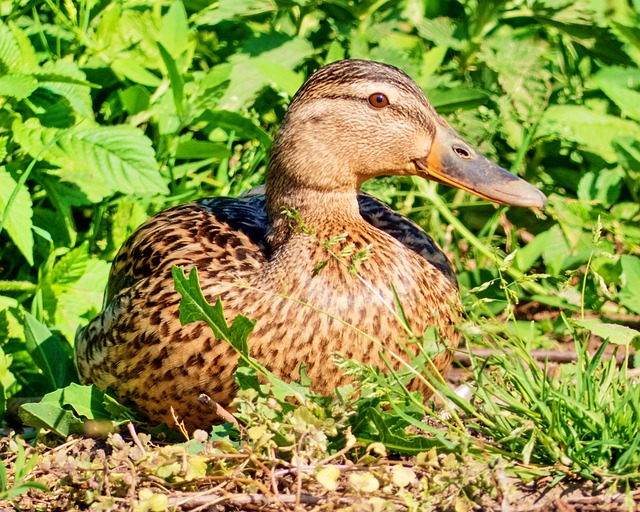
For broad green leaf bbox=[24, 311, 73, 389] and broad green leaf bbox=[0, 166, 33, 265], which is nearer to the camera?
broad green leaf bbox=[0, 166, 33, 265]

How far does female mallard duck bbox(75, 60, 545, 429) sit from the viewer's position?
3.45 metres

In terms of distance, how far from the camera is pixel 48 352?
419 centimetres

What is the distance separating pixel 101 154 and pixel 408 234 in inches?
48.5

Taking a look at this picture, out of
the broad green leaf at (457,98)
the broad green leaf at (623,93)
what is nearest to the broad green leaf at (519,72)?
the broad green leaf at (623,93)

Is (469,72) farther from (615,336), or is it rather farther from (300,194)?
(615,336)

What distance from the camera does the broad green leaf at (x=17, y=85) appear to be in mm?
4074

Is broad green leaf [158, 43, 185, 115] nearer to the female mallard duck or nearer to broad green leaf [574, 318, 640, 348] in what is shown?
the female mallard duck

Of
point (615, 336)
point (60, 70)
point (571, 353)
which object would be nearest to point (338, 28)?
point (60, 70)

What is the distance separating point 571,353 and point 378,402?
1.67 metres

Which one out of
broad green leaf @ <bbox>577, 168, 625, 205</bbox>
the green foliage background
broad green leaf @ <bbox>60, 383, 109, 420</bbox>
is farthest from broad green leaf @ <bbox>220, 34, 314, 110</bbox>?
broad green leaf @ <bbox>60, 383, 109, 420</bbox>

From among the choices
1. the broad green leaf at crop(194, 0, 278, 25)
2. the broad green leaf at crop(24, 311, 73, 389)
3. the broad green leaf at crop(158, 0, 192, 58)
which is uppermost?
the broad green leaf at crop(194, 0, 278, 25)

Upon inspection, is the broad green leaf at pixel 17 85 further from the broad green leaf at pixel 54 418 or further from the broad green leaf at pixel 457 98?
the broad green leaf at pixel 457 98

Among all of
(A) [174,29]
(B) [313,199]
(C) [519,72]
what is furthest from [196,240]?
(C) [519,72]

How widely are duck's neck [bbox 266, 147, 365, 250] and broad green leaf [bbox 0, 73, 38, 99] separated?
1002mm
